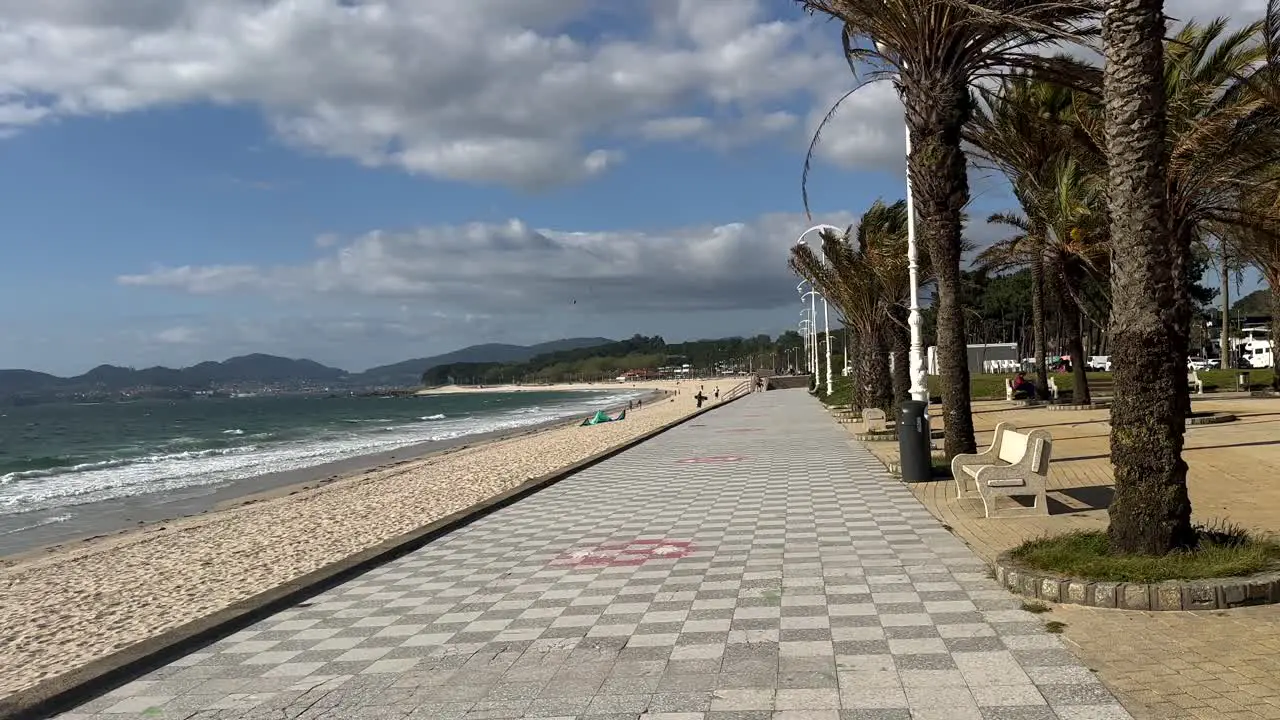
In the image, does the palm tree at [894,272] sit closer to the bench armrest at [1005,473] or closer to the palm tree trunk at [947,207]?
the palm tree trunk at [947,207]

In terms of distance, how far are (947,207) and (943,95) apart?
1.45 m

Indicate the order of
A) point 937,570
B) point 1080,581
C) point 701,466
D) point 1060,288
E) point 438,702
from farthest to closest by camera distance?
point 1060,288 < point 701,466 < point 937,570 < point 1080,581 < point 438,702

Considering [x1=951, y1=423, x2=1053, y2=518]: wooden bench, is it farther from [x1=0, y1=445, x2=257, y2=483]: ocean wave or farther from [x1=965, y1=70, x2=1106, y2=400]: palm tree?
[x1=0, y1=445, x2=257, y2=483]: ocean wave

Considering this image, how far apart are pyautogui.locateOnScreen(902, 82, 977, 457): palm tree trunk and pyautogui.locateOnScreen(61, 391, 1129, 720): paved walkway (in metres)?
3.73

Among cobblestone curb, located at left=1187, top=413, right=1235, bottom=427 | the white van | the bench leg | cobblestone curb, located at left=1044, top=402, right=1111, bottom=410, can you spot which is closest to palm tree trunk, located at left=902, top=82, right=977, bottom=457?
the bench leg

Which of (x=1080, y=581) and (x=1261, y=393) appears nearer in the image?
(x=1080, y=581)

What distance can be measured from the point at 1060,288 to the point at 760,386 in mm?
54605

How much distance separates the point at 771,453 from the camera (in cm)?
1803

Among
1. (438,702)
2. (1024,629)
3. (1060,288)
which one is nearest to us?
(438,702)

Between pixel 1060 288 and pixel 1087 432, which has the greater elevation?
pixel 1060 288

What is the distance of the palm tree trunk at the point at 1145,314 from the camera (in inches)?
227

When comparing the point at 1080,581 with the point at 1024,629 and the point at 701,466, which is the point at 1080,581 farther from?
the point at 701,466

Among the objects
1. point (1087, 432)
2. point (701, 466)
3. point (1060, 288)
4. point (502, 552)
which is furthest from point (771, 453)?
point (1060, 288)

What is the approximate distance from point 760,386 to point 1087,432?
62867 millimetres
